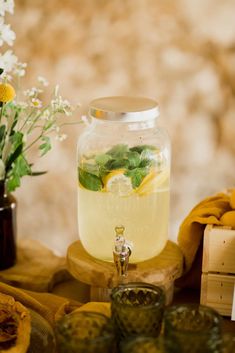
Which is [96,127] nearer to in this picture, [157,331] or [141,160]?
[141,160]

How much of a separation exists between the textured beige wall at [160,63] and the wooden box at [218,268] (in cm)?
43

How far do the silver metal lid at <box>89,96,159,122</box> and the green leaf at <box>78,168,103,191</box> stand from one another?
99mm

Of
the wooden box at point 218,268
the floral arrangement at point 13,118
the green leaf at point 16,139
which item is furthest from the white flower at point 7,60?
the wooden box at point 218,268

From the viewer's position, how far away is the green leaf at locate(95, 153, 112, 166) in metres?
1.12

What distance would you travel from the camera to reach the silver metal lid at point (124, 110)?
1104 millimetres

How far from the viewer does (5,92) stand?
1.13 meters

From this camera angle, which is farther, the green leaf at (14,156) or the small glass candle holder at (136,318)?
the green leaf at (14,156)

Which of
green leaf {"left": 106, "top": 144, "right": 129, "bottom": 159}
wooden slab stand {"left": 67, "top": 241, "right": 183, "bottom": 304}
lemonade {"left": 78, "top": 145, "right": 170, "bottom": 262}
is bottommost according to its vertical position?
wooden slab stand {"left": 67, "top": 241, "right": 183, "bottom": 304}

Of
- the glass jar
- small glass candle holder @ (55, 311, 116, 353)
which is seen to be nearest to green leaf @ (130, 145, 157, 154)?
the glass jar

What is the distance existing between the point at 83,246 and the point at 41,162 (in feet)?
1.31

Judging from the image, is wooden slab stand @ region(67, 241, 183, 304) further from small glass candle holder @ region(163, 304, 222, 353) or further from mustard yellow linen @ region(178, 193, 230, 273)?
small glass candle holder @ region(163, 304, 222, 353)

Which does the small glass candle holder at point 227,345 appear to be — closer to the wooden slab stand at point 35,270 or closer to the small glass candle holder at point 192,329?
the small glass candle holder at point 192,329

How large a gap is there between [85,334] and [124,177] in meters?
0.35

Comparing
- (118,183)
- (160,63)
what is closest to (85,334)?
(118,183)
